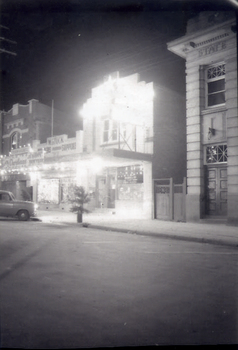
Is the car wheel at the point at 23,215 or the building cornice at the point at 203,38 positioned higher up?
the building cornice at the point at 203,38

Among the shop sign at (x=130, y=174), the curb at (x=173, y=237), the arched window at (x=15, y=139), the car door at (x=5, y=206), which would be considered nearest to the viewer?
the curb at (x=173, y=237)

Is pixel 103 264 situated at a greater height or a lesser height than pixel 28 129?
A: lesser

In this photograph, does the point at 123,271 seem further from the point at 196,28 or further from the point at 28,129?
the point at 28,129

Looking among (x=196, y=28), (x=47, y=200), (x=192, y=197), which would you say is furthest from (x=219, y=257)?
(x=47, y=200)

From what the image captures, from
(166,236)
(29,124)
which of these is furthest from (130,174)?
(29,124)

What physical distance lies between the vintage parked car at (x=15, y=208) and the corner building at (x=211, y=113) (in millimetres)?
9169

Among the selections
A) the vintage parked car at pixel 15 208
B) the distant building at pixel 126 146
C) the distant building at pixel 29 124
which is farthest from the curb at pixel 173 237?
the distant building at pixel 29 124

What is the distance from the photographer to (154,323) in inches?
167

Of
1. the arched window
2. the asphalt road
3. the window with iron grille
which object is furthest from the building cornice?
the arched window

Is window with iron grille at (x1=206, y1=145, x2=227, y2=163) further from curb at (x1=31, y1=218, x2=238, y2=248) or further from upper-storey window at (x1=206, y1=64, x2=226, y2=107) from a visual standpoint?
curb at (x1=31, y1=218, x2=238, y2=248)

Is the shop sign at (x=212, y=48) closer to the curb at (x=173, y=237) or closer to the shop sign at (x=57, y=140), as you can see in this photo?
the curb at (x=173, y=237)

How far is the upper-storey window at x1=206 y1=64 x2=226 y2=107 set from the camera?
17.0 m

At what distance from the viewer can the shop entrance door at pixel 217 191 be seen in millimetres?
16734

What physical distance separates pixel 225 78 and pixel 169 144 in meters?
6.03
